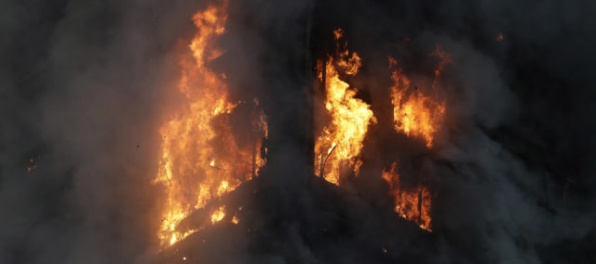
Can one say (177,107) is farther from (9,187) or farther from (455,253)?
(455,253)

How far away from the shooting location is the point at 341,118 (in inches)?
336

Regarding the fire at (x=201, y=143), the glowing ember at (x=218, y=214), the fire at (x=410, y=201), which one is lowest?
the glowing ember at (x=218, y=214)

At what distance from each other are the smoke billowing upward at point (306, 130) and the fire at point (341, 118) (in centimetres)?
13

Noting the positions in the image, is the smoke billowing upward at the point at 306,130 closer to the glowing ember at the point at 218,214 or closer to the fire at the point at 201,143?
the fire at the point at 201,143

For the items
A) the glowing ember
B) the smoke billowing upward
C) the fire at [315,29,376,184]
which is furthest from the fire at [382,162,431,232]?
the glowing ember

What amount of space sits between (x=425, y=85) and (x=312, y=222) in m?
2.34

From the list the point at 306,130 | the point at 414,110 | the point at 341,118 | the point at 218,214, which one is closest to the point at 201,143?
the point at 218,214

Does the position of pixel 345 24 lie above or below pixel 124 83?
above

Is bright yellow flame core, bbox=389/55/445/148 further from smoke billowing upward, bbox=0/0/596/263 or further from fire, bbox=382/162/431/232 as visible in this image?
fire, bbox=382/162/431/232

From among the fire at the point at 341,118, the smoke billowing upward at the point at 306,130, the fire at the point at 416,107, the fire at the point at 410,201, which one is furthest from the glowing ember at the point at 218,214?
the fire at the point at 416,107

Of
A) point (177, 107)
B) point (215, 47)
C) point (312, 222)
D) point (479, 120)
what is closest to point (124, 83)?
point (177, 107)

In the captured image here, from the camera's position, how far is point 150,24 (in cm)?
792

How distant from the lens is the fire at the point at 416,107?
7754 mm

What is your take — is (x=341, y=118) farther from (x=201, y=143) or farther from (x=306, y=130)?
(x=201, y=143)
